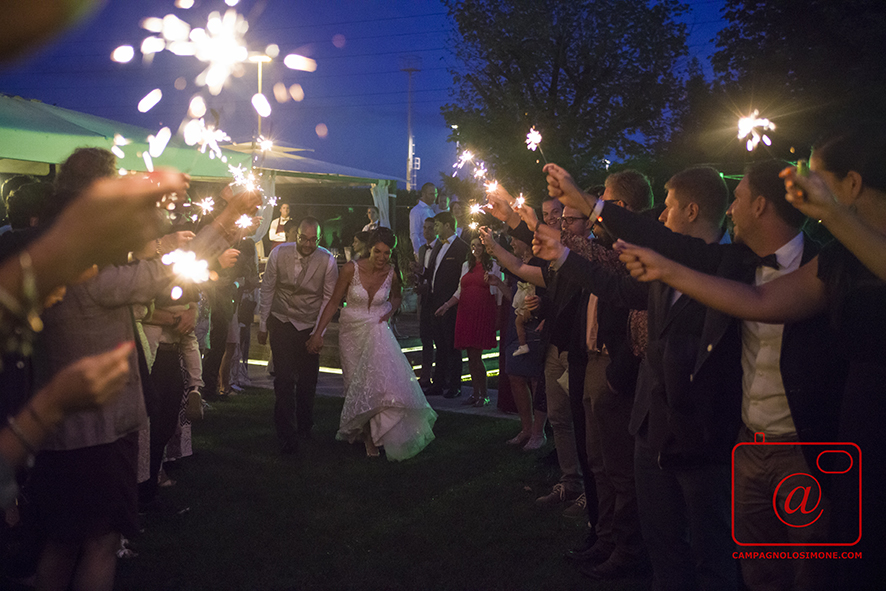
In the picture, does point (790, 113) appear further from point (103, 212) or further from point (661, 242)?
point (103, 212)

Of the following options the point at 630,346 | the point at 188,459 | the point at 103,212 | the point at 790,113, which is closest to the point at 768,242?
the point at 630,346

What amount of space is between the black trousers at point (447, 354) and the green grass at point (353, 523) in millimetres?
2041

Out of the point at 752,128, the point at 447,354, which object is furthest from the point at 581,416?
the point at 447,354

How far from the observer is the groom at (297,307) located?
679 centimetres

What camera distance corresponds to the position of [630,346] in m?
3.67

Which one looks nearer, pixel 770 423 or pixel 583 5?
pixel 770 423

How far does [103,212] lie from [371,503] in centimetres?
419

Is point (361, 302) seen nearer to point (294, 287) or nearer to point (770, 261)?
point (294, 287)

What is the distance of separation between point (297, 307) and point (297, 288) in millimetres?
191

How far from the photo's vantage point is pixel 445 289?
935cm

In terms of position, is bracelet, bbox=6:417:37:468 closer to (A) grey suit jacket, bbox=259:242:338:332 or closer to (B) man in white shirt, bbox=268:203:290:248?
(A) grey suit jacket, bbox=259:242:338:332

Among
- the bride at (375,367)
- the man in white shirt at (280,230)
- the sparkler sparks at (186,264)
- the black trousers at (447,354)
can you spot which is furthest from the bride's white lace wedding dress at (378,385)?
the man in white shirt at (280,230)

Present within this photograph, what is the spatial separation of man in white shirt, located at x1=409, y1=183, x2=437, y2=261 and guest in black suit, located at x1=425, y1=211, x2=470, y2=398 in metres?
3.49

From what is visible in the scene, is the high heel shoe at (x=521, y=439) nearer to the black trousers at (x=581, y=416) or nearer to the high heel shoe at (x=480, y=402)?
the high heel shoe at (x=480, y=402)
